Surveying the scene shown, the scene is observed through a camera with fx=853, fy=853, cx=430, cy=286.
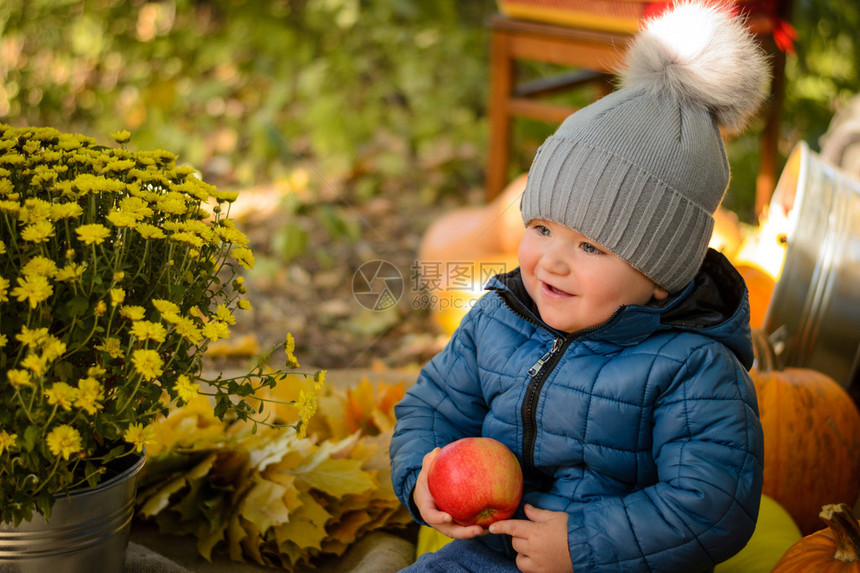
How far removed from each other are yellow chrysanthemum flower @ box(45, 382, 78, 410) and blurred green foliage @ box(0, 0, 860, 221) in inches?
135

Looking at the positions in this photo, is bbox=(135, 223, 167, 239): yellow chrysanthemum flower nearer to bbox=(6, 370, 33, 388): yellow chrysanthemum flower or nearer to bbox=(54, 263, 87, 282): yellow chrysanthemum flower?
bbox=(54, 263, 87, 282): yellow chrysanthemum flower

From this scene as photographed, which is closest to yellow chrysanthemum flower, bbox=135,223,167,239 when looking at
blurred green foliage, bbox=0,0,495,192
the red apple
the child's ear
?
the red apple

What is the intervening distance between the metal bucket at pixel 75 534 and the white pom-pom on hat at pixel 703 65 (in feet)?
3.35

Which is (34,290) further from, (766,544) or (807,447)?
(807,447)

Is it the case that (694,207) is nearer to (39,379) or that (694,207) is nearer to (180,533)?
(39,379)

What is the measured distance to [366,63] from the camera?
4.89m

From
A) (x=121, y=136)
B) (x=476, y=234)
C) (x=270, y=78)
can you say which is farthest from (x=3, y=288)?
(x=270, y=78)

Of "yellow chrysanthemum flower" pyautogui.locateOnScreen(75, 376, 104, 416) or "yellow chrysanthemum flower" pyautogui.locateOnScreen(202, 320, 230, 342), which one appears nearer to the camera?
"yellow chrysanthemum flower" pyautogui.locateOnScreen(75, 376, 104, 416)

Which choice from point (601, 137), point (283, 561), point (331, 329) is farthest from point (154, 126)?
point (601, 137)

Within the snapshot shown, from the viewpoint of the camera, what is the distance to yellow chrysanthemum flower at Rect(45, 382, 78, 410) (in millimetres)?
1085

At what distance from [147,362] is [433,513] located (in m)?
0.50

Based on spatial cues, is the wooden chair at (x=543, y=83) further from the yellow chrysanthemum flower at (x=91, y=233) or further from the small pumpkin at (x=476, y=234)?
the yellow chrysanthemum flower at (x=91, y=233)

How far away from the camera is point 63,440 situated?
110 cm

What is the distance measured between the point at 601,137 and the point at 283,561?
987 millimetres
